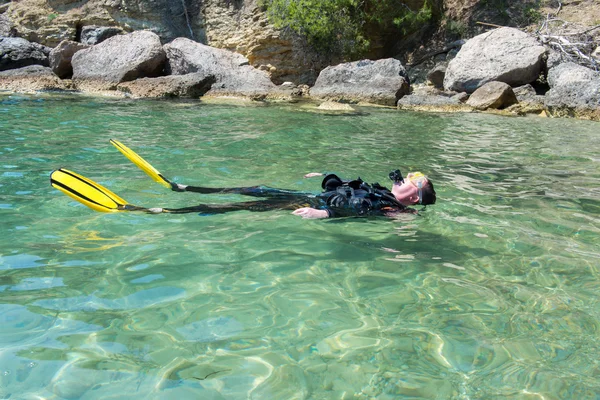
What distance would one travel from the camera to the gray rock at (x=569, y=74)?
560 inches

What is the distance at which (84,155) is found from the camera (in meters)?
7.03

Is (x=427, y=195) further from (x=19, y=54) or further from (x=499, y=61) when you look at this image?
(x=19, y=54)

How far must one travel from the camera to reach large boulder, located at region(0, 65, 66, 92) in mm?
14773

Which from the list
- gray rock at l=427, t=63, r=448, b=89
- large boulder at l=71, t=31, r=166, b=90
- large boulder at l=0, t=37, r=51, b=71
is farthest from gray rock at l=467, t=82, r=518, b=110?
large boulder at l=0, t=37, r=51, b=71

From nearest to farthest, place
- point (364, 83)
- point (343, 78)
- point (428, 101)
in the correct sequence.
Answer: point (428, 101) < point (364, 83) < point (343, 78)

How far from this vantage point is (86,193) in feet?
14.1

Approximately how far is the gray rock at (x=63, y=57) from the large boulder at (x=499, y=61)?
1251 centimetres

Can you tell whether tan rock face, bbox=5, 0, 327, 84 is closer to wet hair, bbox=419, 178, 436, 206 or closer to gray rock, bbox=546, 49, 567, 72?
gray rock, bbox=546, 49, 567, 72

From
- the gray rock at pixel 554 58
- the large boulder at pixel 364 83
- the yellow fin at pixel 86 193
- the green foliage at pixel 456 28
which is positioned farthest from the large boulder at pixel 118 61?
the gray rock at pixel 554 58

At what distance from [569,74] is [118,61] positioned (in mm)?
13608

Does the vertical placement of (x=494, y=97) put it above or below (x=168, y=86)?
below

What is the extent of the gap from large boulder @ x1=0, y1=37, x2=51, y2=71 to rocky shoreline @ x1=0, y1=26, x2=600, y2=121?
0.11ft

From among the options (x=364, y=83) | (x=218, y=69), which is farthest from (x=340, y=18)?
(x=218, y=69)

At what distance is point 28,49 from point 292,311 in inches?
721
